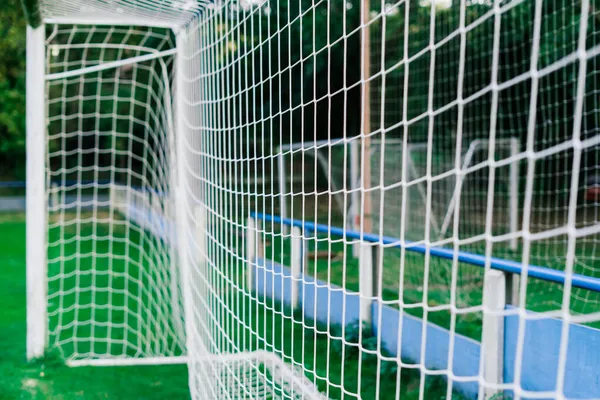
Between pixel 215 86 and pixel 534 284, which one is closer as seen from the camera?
pixel 215 86

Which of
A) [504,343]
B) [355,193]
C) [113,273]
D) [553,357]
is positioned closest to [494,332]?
[504,343]

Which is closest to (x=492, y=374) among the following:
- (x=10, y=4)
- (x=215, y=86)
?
(x=215, y=86)

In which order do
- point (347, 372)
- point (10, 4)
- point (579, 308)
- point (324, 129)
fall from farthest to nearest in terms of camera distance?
point (10, 4), point (324, 129), point (579, 308), point (347, 372)

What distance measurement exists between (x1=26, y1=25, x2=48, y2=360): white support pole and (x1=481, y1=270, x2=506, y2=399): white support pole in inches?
99.8

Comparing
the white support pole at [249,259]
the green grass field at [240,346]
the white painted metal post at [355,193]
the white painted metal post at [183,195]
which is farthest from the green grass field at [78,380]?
the white painted metal post at [355,193]

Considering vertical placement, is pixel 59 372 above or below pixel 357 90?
below

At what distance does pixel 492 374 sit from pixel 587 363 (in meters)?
0.56

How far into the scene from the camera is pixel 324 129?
12.9 metres

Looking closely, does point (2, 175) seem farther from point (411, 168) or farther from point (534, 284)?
point (534, 284)

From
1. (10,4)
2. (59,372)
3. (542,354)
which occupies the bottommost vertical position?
(59,372)

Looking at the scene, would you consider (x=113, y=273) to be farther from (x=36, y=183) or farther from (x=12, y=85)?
(x=12, y=85)

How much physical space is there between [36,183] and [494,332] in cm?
267

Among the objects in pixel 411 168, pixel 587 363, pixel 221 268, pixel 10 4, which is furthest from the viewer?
pixel 10 4

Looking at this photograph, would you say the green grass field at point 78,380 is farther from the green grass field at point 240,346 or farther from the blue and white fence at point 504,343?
the blue and white fence at point 504,343
